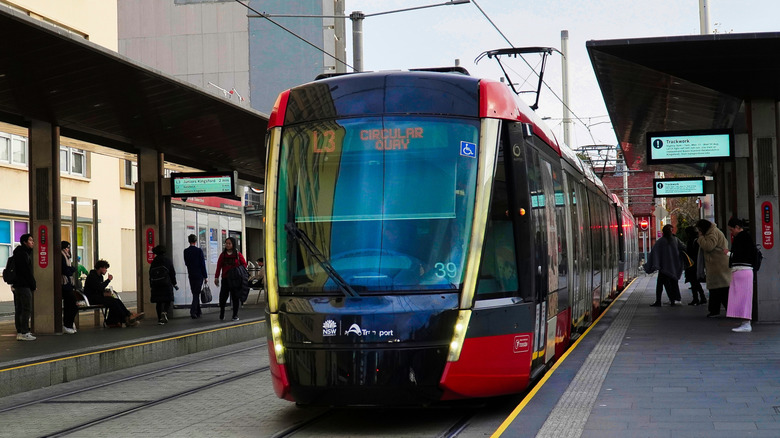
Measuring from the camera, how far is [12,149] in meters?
34.5

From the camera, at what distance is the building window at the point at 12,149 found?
3403 cm

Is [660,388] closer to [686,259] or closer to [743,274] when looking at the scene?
[743,274]

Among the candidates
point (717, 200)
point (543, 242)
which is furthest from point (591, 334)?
point (717, 200)

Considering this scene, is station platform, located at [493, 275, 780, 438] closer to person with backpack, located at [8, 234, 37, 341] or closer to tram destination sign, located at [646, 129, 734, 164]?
tram destination sign, located at [646, 129, 734, 164]

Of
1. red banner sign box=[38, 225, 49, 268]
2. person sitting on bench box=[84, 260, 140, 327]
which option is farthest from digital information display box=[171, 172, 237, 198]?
red banner sign box=[38, 225, 49, 268]

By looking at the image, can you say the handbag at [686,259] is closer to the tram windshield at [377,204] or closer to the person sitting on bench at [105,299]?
the person sitting on bench at [105,299]

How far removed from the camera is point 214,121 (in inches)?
725

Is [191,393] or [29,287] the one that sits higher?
[29,287]

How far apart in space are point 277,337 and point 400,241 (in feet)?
4.13

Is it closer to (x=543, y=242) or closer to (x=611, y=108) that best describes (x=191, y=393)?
(x=543, y=242)

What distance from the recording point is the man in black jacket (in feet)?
50.1

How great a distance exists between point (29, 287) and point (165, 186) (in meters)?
5.66

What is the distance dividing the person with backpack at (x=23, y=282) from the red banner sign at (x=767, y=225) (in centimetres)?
1143

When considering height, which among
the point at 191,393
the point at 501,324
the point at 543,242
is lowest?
the point at 191,393
